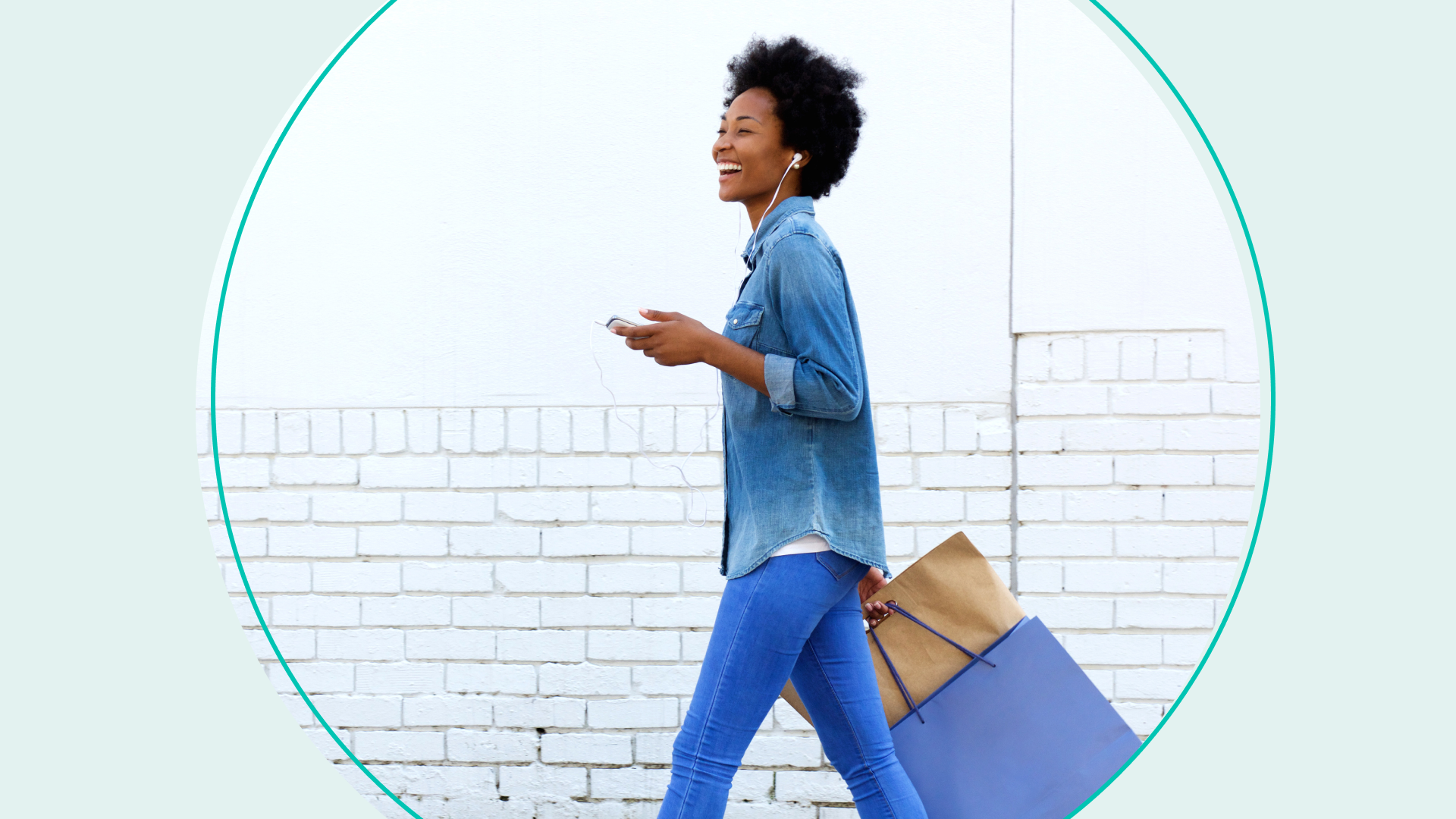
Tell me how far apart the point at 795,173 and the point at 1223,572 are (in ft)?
4.65

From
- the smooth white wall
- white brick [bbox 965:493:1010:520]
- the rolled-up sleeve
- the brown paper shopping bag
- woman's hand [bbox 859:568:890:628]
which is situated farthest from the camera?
white brick [bbox 965:493:1010:520]

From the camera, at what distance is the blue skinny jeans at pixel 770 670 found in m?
1.99

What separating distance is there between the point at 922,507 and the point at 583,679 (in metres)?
0.92

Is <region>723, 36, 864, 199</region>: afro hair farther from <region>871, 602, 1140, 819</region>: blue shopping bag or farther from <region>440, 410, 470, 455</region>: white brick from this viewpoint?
<region>440, 410, 470, 455</region>: white brick

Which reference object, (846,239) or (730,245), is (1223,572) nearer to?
(846,239)

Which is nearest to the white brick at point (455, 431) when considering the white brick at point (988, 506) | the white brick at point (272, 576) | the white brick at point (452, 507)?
the white brick at point (452, 507)

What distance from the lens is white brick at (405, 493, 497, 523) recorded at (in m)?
2.77

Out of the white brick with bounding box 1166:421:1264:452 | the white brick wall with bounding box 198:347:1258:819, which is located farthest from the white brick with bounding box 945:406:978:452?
the white brick with bounding box 1166:421:1264:452

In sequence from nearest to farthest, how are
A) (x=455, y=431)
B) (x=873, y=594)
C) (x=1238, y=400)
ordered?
(x=873, y=594)
(x=1238, y=400)
(x=455, y=431)

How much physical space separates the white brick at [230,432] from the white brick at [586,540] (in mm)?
769

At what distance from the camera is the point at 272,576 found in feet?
9.21

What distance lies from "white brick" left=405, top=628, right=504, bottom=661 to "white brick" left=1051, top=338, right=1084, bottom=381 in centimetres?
148

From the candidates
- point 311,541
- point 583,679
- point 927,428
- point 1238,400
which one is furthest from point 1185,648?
point 311,541

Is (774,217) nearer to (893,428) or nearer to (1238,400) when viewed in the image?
(893,428)
